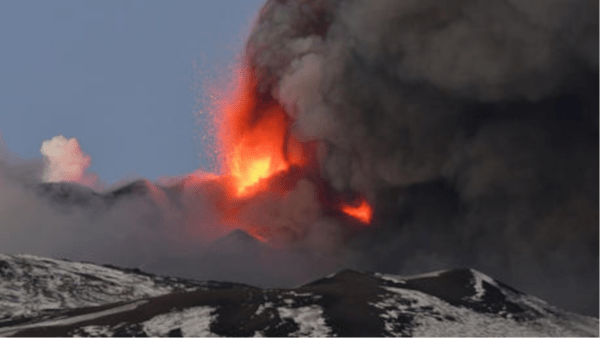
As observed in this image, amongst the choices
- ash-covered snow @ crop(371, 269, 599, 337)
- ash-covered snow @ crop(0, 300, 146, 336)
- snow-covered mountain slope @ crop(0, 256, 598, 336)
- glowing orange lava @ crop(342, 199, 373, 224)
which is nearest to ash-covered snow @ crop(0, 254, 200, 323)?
snow-covered mountain slope @ crop(0, 256, 598, 336)

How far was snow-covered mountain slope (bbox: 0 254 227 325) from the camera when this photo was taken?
15088 centimetres

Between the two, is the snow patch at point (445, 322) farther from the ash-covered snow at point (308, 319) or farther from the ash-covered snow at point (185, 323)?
the ash-covered snow at point (185, 323)

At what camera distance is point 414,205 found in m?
182

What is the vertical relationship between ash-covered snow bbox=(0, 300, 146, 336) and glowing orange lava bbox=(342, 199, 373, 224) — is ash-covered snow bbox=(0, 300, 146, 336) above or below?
below

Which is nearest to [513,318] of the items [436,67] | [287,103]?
[436,67]

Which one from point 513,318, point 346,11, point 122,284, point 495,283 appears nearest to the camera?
point 513,318

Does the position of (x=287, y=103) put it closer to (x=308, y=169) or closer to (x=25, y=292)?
(x=308, y=169)

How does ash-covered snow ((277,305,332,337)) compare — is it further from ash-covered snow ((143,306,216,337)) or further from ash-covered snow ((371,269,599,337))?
ash-covered snow ((143,306,216,337))

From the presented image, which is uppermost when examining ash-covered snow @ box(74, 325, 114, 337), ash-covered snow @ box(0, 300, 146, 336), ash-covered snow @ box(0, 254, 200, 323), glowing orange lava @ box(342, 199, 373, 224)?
glowing orange lava @ box(342, 199, 373, 224)

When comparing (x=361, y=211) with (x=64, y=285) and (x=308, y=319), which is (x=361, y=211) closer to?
(x=64, y=285)

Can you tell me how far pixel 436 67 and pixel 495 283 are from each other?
39043 mm

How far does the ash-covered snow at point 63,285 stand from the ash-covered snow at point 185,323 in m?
32.7

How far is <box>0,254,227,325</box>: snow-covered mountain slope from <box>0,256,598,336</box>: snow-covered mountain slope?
3.10 metres

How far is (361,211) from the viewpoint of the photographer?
184125mm
